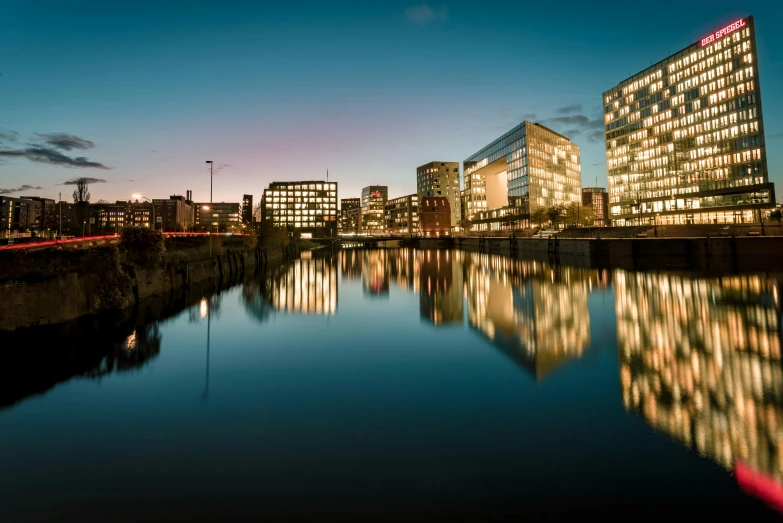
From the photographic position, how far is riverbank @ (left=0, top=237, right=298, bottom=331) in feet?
56.9

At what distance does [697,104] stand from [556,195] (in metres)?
42.1

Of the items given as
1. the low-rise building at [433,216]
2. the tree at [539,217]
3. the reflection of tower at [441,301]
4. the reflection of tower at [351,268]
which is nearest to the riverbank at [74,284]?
the reflection of tower at [441,301]

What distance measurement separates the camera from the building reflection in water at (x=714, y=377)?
22.9ft

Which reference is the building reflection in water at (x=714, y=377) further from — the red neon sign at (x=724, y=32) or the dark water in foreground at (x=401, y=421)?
the red neon sign at (x=724, y=32)

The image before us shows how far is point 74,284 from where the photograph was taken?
2020 centimetres

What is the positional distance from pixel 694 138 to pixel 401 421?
5396 inches

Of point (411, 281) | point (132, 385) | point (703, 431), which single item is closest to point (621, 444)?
point (703, 431)

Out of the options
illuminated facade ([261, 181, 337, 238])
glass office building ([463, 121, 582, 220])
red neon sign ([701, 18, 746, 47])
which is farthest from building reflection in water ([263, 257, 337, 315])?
illuminated facade ([261, 181, 337, 238])

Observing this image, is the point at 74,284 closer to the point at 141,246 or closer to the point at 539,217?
the point at 141,246

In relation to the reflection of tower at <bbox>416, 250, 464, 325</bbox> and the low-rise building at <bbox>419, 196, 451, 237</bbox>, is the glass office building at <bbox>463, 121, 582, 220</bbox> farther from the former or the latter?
the reflection of tower at <bbox>416, 250, 464, 325</bbox>

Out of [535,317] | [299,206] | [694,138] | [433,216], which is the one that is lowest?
[535,317]

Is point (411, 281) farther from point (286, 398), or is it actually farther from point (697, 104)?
point (697, 104)

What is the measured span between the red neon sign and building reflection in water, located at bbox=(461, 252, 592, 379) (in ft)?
364

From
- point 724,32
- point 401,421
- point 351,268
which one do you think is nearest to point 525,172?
point 724,32
